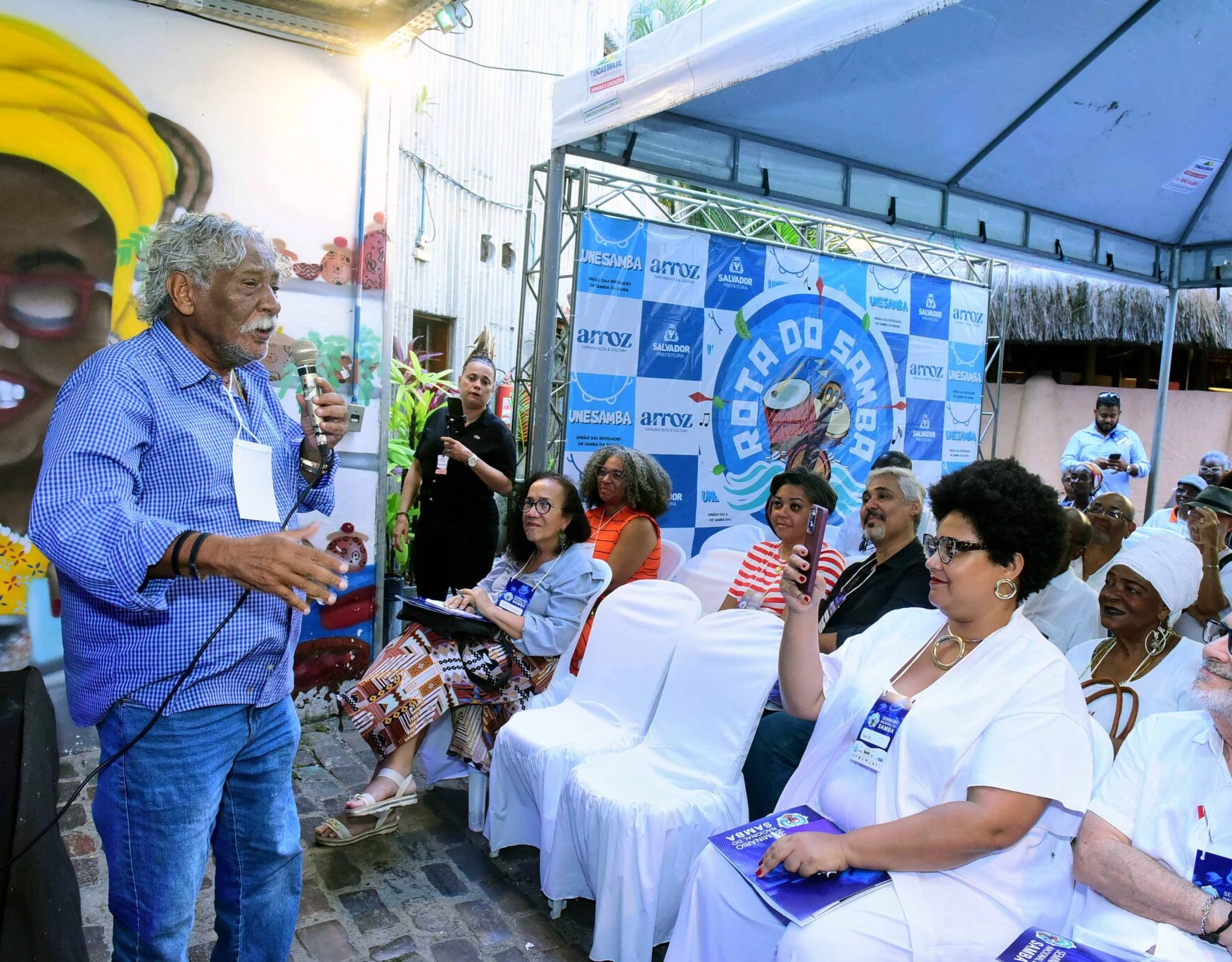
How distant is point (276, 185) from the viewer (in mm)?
4324

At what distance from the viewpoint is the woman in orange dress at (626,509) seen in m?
4.29

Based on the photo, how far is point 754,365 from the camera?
5961 millimetres

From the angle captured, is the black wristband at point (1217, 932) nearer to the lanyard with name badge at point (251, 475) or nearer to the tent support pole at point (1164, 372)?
the lanyard with name badge at point (251, 475)

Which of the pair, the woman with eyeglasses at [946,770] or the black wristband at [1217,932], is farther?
the woman with eyeglasses at [946,770]

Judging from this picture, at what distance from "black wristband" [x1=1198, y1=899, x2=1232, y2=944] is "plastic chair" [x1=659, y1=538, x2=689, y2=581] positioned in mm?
3034

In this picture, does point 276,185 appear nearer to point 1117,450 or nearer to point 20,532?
point 20,532

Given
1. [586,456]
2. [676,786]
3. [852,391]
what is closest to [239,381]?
[676,786]

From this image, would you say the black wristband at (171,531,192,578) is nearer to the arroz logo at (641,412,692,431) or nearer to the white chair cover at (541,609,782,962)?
the white chair cover at (541,609,782,962)

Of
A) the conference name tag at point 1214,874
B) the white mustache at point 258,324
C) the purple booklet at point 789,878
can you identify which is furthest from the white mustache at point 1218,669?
the white mustache at point 258,324

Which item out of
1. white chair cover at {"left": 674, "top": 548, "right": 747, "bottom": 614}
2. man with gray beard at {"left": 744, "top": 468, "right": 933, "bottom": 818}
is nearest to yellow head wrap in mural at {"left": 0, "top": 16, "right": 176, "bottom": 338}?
white chair cover at {"left": 674, "top": 548, "right": 747, "bottom": 614}

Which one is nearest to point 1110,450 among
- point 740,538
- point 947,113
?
point 947,113

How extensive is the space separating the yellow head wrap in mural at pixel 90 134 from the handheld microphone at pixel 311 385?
2353mm

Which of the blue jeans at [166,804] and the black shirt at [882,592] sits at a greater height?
the black shirt at [882,592]

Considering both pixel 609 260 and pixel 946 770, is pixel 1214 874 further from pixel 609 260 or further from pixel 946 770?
pixel 609 260
